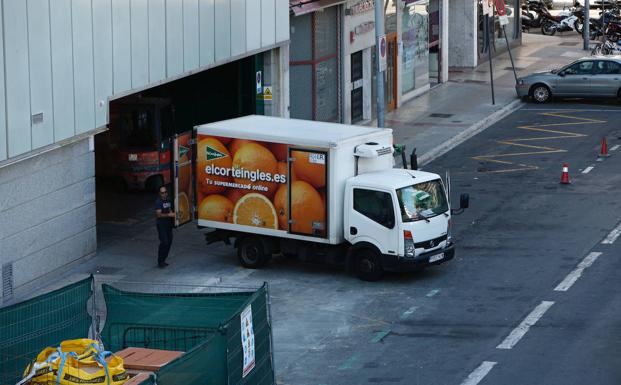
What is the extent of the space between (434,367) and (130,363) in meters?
5.71

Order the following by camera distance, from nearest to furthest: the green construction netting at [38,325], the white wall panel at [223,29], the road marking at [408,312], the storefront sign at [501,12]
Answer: the green construction netting at [38,325]
the road marking at [408,312]
the white wall panel at [223,29]
the storefront sign at [501,12]

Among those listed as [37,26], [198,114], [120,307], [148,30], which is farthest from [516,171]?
[120,307]

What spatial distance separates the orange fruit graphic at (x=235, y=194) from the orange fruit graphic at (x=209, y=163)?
16 centimetres

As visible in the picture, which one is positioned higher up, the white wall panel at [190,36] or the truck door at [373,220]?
the white wall panel at [190,36]

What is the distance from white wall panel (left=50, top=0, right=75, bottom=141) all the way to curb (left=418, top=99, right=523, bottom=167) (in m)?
12.3

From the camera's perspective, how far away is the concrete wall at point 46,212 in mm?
22109

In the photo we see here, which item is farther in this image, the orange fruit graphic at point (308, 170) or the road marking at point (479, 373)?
the orange fruit graphic at point (308, 170)

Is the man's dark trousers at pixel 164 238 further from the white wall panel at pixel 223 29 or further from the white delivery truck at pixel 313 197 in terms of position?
the white wall panel at pixel 223 29

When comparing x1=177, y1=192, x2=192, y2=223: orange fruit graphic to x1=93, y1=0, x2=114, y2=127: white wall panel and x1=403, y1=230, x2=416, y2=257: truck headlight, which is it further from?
x1=403, y1=230, x2=416, y2=257: truck headlight

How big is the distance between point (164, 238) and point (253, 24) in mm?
7672

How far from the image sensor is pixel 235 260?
82.8 feet

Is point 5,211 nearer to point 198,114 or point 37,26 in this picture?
point 37,26

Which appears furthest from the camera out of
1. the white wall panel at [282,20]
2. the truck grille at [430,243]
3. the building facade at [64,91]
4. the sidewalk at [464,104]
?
the sidewalk at [464,104]

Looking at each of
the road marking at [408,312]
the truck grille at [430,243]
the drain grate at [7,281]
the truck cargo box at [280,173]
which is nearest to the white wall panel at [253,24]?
the truck cargo box at [280,173]
